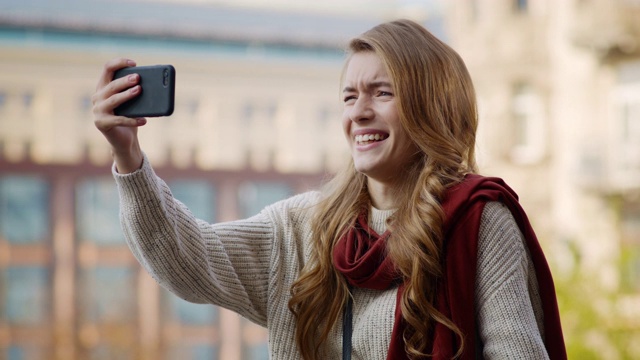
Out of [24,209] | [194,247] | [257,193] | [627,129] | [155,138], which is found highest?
[194,247]

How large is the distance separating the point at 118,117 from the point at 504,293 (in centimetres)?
56

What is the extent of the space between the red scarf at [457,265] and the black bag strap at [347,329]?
0.13ft

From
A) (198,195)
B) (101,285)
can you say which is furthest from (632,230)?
(101,285)

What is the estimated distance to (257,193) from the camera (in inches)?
750

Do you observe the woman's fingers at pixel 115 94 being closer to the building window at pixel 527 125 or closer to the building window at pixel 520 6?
the building window at pixel 527 125

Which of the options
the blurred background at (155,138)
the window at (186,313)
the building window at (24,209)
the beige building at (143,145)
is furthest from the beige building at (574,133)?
the building window at (24,209)

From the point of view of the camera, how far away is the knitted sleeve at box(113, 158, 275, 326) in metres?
1.31

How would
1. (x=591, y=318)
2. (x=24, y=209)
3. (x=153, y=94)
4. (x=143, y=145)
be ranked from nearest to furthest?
1. (x=153, y=94)
2. (x=591, y=318)
3. (x=143, y=145)
4. (x=24, y=209)

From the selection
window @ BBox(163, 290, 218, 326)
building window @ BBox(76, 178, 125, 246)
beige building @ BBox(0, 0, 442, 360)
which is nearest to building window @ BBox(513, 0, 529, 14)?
beige building @ BBox(0, 0, 442, 360)

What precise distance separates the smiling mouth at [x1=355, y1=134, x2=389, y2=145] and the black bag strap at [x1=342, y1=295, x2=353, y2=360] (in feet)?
0.75

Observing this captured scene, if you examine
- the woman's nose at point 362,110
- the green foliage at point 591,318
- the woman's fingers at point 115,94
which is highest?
the woman's fingers at point 115,94

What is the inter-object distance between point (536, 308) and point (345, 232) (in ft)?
0.96

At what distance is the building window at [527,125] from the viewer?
439 inches

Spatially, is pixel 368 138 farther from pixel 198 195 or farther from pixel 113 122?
pixel 198 195
